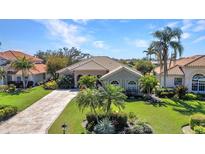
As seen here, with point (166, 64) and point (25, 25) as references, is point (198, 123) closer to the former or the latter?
point (166, 64)

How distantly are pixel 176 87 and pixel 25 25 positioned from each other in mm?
9820

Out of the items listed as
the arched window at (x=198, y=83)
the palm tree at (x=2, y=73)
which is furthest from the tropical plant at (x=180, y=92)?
the palm tree at (x=2, y=73)

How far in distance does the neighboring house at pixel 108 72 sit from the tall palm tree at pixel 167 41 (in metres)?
2.16

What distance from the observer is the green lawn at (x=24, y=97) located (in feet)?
48.0

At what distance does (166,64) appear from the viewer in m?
15.5

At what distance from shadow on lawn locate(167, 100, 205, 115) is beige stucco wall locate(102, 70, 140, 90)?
110 inches

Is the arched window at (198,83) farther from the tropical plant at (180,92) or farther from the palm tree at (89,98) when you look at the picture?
the palm tree at (89,98)

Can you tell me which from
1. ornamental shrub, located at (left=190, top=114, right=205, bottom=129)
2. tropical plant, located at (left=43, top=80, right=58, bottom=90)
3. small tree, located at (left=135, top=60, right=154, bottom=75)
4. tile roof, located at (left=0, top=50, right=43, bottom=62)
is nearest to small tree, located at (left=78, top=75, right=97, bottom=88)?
tropical plant, located at (left=43, top=80, right=58, bottom=90)

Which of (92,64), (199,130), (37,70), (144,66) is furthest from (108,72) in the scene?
(199,130)

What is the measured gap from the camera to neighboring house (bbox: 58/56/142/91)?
51.3 feet

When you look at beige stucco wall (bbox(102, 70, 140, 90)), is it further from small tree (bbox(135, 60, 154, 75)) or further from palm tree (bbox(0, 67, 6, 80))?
palm tree (bbox(0, 67, 6, 80))

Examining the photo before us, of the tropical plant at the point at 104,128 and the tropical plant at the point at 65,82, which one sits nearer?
the tropical plant at the point at 104,128
